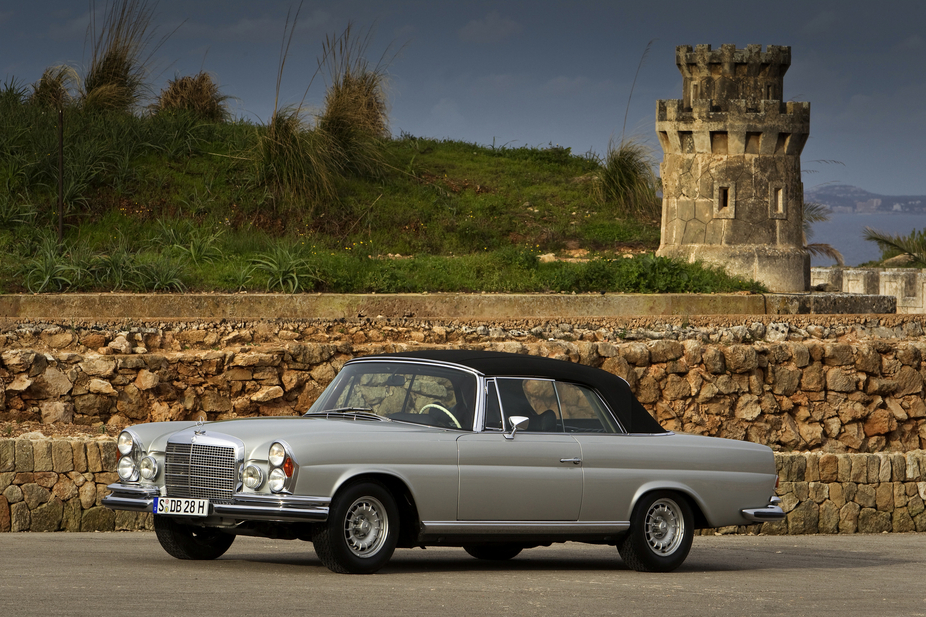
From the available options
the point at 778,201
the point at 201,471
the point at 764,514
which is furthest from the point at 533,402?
the point at 778,201

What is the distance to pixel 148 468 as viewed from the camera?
8430 millimetres

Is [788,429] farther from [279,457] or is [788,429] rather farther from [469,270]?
[279,457]

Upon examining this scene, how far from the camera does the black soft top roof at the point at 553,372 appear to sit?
29.0 ft

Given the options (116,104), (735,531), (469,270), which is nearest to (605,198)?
(469,270)

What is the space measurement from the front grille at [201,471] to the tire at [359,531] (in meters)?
0.64

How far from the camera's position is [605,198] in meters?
31.1

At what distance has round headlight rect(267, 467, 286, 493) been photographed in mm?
7668

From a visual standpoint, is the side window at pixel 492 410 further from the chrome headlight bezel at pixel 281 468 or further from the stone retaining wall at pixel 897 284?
the stone retaining wall at pixel 897 284

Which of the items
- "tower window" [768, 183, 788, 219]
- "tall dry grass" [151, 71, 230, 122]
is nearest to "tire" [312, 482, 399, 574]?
"tower window" [768, 183, 788, 219]

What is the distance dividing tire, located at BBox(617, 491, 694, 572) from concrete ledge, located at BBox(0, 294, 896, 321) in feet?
38.9

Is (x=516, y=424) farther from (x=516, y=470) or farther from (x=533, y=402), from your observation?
(x=533, y=402)

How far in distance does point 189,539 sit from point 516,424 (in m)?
2.41

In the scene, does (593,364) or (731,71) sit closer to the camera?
(593,364)

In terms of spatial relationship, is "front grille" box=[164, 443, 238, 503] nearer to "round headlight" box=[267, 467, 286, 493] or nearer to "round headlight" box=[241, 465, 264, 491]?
"round headlight" box=[241, 465, 264, 491]
